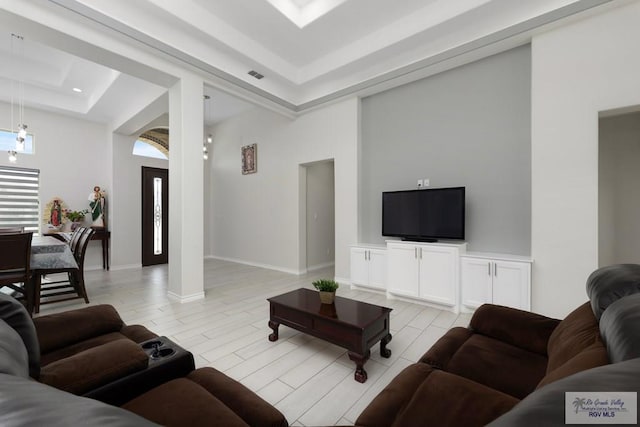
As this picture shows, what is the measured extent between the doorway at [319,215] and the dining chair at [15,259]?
12.9 feet

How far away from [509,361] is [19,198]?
7.68 m

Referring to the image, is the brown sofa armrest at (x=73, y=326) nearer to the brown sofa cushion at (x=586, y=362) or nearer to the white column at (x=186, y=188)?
the white column at (x=186, y=188)

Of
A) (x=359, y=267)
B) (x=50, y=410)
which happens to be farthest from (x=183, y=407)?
(x=359, y=267)

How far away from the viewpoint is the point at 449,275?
131 inches

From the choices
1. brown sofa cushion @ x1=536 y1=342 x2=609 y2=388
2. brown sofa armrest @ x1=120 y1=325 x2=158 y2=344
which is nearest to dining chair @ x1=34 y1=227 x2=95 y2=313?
brown sofa armrest @ x1=120 y1=325 x2=158 y2=344

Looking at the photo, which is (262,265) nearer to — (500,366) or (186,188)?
(186,188)

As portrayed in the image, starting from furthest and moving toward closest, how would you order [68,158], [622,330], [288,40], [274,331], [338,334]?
[68,158] < [288,40] < [274,331] < [338,334] < [622,330]

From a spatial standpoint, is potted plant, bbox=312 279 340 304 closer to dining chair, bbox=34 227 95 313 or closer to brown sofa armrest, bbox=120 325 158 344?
brown sofa armrest, bbox=120 325 158 344

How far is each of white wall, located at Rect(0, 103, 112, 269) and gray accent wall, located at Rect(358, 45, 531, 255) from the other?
19.8ft

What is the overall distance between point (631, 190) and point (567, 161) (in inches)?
47.8

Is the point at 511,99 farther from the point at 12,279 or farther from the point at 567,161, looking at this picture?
the point at 12,279

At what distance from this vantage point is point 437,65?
358cm

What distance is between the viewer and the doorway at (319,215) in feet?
18.7

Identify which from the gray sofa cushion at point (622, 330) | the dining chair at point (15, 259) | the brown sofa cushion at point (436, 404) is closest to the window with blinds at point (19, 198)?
the dining chair at point (15, 259)
